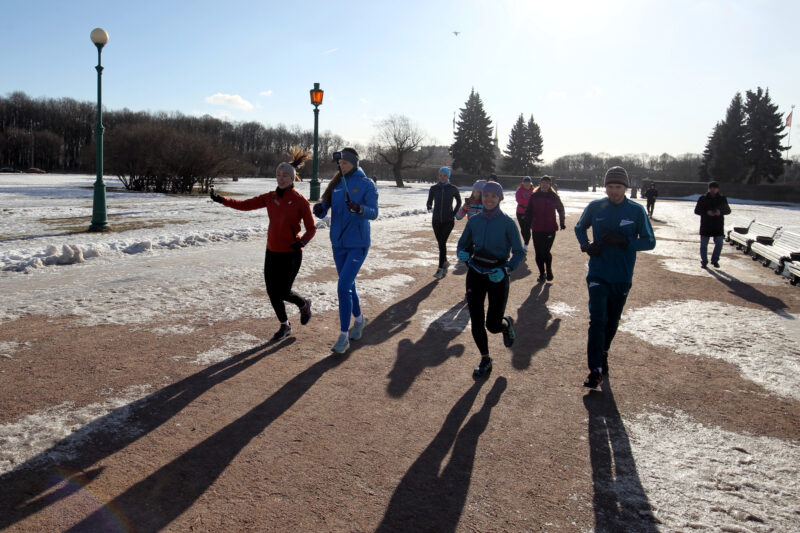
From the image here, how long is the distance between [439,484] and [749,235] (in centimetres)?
1529

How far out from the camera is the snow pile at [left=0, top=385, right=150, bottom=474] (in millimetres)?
3041

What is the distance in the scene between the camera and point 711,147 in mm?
62656

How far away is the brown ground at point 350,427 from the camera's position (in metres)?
2.63

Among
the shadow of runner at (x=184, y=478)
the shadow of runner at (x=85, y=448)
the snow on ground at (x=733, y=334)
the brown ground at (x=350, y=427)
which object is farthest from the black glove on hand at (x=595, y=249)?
the shadow of runner at (x=85, y=448)

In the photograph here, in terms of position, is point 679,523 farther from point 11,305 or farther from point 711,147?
point 711,147

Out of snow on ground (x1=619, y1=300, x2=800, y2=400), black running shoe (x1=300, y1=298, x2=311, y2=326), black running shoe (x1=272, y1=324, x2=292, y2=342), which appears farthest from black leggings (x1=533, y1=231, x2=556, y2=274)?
black running shoe (x1=272, y1=324, x2=292, y2=342)

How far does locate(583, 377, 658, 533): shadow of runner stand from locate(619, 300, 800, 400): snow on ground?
1753 millimetres

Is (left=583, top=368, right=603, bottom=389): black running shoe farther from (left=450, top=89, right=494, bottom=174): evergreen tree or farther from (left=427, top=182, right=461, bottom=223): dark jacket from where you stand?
(left=450, top=89, right=494, bottom=174): evergreen tree

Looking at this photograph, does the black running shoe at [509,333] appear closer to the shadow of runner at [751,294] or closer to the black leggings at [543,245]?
the black leggings at [543,245]

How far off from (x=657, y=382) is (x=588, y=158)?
151 meters

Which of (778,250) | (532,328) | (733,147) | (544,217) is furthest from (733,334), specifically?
(733,147)

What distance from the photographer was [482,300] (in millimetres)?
4527

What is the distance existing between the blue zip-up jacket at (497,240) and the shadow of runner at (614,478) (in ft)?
4.27

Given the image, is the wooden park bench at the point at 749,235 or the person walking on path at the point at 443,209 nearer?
the person walking on path at the point at 443,209
